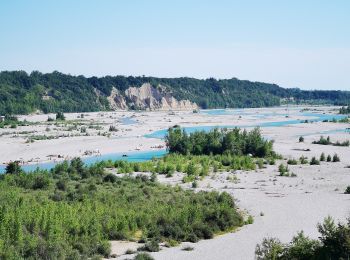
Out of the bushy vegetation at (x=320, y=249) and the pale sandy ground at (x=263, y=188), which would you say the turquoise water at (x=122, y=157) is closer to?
the pale sandy ground at (x=263, y=188)

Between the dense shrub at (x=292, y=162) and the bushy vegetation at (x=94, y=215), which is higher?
the bushy vegetation at (x=94, y=215)

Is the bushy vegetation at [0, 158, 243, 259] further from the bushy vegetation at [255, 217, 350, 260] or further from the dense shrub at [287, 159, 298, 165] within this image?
the dense shrub at [287, 159, 298, 165]

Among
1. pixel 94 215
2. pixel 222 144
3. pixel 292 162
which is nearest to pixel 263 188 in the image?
pixel 292 162

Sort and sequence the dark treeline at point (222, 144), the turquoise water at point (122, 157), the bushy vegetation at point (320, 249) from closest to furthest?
1. the bushy vegetation at point (320, 249)
2. the turquoise water at point (122, 157)
3. the dark treeline at point (222, 144)

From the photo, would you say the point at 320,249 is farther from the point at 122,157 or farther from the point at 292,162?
the point at 122,157

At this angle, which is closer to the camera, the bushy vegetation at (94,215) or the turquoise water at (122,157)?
the bushy vegetation at (94,215)

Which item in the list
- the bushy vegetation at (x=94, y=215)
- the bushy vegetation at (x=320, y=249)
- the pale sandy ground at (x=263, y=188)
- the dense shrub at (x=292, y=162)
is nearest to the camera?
the bushy vegetation at (x=320, y=249)

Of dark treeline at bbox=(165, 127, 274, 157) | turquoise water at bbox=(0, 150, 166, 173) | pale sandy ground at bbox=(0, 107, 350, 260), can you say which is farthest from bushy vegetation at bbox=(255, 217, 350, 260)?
dark treeline at bbox=(165, 127, 274, 157)

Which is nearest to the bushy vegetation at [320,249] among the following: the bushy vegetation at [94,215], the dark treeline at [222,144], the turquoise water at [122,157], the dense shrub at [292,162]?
the bushy vegetation at [94,215]
